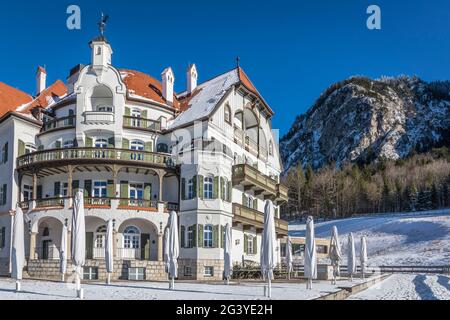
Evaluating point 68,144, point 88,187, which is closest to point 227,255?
point 88,187

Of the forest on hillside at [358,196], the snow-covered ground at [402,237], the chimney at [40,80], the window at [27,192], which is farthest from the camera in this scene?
the forest on hillside at [358,196]

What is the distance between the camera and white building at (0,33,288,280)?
1400 inches

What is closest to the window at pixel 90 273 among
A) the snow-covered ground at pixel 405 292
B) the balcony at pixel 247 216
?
the balcony at pixel 247 216

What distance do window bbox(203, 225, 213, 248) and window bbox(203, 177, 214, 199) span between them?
2.01 metres

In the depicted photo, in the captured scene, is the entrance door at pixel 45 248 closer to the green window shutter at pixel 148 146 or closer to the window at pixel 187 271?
the green window shutter at pixel 148 146

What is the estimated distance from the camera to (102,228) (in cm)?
3631

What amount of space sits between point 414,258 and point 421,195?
51.0 metres

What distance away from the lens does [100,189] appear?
122 feet

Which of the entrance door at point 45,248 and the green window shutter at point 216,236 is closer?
the green window shutter at point 216,236

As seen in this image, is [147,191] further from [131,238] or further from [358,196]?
[358,196]

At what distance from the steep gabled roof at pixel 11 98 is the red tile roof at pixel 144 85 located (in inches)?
325

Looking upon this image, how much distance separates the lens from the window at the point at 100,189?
36938mm

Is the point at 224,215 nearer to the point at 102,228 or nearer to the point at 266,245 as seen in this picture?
the point at 102,228
